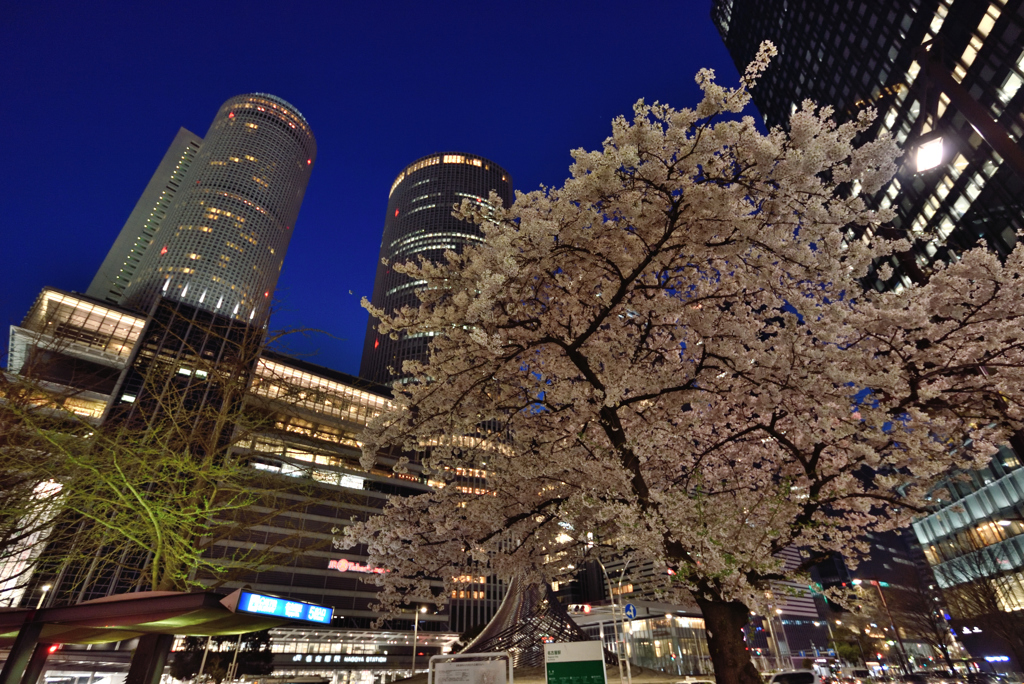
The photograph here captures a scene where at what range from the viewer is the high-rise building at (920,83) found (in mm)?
42844

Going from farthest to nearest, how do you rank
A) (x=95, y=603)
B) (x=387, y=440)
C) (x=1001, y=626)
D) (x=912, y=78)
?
(x=912, y=78) → (x=1001, y=626) → (x=387, y=440) → (x=95, y=603)

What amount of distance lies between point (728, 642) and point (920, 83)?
169 ft

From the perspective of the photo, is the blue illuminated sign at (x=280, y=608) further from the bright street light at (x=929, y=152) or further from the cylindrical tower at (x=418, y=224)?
the cylindrical tower at (x=418, y=224)

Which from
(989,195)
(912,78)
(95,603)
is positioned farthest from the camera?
(912,78)

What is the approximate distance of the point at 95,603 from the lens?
7.75 metres

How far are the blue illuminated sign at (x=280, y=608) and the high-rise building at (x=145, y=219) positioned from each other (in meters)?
191

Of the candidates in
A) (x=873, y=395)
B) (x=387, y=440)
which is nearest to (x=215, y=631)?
(x=387, y=440)

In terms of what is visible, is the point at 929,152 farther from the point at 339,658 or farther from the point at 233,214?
the point at 233,214

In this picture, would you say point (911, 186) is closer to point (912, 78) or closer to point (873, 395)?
point (912, 78)

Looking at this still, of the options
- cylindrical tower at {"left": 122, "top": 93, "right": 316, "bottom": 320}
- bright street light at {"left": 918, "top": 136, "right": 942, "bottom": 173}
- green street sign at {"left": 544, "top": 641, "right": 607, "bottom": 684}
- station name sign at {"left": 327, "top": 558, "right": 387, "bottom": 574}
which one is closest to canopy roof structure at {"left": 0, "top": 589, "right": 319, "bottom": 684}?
green street sign at {"left": 544, "top": 641, "right": 607, "bottom": 684}

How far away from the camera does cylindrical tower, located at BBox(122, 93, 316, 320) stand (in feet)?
456

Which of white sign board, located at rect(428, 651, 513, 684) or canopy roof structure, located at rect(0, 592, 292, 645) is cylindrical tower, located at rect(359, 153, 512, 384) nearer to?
canopy roof structure, located at rect(0, 592, 292, 645)

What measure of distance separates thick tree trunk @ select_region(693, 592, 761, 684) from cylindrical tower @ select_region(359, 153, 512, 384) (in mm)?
122021

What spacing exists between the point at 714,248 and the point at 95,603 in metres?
12.5
